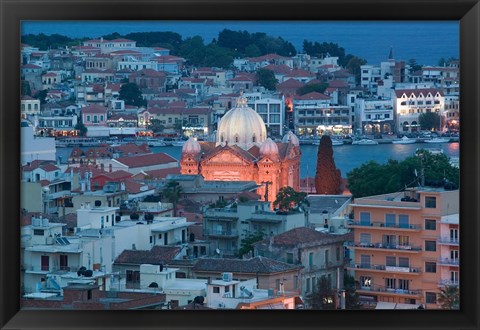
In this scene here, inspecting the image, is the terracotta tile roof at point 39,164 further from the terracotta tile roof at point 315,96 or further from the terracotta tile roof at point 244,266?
the terracotta tile roof at point 315,96

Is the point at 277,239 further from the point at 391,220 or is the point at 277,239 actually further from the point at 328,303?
the point at 328,303

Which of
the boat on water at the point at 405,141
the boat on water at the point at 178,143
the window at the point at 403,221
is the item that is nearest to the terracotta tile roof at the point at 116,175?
the boat on water at the point at 178,143

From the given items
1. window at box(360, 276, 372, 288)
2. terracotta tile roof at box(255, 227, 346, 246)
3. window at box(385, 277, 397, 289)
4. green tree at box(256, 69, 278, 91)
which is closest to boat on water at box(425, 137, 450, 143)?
green tree at box(256, 69, 278, 91)

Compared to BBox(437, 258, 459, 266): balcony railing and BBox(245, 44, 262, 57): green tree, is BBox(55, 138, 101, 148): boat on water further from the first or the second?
BBox(437, 258, 459, 266): balcony railing

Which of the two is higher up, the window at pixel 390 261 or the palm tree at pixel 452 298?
the palm tree at pixel 452 298
